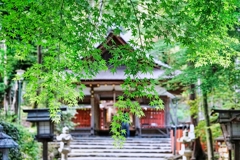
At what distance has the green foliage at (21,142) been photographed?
371 inches

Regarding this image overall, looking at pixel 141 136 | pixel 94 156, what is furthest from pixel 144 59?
pixel 141 136

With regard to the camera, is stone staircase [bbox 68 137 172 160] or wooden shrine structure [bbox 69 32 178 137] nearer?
stone staircase [bbox 68 137 172 160]

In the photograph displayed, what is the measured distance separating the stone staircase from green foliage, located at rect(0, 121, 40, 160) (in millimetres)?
2578

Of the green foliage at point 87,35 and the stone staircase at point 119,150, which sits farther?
the stone staircase at point 119,150

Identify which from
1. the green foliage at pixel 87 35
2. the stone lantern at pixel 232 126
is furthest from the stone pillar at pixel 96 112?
the green foliage at pixel 87 35

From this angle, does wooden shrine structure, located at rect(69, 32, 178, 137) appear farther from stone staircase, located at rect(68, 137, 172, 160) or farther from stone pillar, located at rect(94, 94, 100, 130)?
stone staircase, located at rect(68, 137, 172, 160)

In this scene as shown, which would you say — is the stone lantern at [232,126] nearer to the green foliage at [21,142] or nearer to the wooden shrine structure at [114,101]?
the green foliage at [21,142]

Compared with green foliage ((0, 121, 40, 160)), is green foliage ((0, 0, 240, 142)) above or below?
above

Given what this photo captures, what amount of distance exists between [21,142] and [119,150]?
16.1ft

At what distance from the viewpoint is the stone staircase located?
43.3 ft

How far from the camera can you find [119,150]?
14.0 m

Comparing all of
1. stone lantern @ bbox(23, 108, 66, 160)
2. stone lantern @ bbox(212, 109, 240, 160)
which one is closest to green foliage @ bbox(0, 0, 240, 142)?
stone lantern @ bbox(212, 109, 240, 160)

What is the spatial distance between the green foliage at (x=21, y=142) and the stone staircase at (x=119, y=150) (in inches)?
102

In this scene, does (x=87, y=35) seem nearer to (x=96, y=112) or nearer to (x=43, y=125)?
(x=43, y=125)
